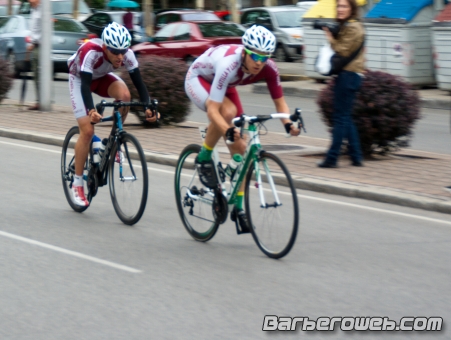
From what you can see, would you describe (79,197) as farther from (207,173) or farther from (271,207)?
(271,207)

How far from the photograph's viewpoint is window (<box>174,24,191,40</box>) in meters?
24.7

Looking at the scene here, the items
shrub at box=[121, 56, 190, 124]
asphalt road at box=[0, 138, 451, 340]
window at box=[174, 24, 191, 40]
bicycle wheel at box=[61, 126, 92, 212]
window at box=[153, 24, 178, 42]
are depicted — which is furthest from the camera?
window at box=[153, 24, 178, 42]

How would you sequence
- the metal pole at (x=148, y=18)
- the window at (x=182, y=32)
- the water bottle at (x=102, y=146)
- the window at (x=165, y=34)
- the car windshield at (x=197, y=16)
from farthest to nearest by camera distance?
the metal pole at (x=148, y=18)
the car windshield at (x=197, y=16)
the window at (x=165, y=34)
the window at (x=182, y=32)
the water bottle at (x=102, y=146)

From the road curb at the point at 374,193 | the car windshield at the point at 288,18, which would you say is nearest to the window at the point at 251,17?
the car windshield at the point at 288,18

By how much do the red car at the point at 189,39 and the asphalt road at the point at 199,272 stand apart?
15648 millimetres

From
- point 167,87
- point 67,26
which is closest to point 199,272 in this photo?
point 167,87

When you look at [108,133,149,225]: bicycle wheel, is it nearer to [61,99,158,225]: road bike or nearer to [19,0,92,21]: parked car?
[61,99,158,225]: road bike

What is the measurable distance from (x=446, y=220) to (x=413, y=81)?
12.7 m

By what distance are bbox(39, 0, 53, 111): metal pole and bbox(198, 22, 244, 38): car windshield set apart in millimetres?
9434

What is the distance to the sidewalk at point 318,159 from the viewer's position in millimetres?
9031

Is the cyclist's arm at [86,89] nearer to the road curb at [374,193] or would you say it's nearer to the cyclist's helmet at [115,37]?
the cyclist's helmet at [115,37]

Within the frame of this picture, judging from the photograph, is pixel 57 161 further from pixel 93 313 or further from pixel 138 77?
pixel 93 313

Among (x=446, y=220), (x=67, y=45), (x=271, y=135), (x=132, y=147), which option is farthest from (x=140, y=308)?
(x=67, y=45)

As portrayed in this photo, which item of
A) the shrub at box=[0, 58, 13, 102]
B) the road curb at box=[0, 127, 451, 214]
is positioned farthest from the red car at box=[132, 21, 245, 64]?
the road curb at box=[0, 127, 451, 214]
